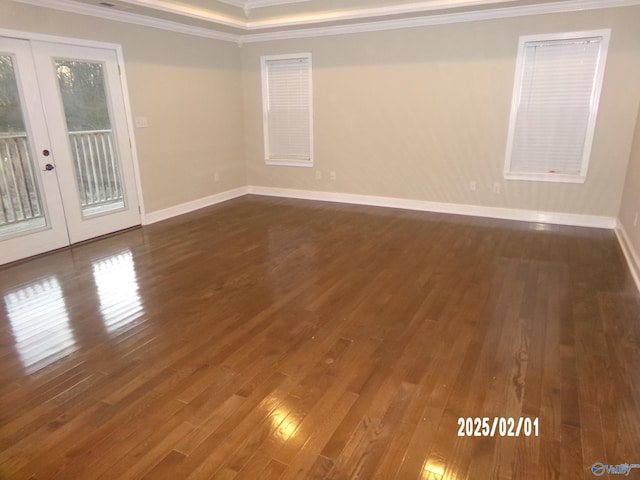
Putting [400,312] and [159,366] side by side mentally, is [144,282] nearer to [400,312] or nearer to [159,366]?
[159,366]

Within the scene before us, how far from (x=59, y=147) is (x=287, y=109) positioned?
3.31 m

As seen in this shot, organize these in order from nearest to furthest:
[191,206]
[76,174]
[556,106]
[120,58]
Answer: [76,174] → [120,58] → [556,106] → [191,206]

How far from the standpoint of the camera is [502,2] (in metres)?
4.43

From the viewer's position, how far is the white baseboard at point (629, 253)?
3.47 meters

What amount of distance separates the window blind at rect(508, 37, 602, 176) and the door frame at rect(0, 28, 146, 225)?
15.5ft

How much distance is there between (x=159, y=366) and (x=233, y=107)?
5091mm

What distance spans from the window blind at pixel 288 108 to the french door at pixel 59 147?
2.38 metres

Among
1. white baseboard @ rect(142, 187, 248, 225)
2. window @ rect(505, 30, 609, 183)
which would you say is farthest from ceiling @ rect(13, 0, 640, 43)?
white baseboard @ rect(142, 187, 248, 225)

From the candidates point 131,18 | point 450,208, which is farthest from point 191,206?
point 450,208

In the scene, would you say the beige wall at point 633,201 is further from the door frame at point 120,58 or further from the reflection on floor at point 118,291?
the door frame at point 120,58

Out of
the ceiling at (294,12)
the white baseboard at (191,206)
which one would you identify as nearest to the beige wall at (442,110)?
the ceiling at (294,12)

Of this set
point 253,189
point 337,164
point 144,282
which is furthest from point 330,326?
point 253,189

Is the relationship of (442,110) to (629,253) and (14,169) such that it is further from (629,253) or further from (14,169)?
(14,169)

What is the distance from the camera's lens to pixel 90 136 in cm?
465
